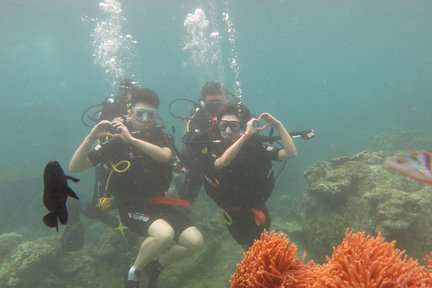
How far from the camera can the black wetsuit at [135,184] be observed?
5113mm

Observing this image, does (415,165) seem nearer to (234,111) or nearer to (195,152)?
(234,111)

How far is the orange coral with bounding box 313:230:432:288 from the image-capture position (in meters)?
2.07

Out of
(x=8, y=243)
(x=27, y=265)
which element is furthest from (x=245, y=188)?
(x=8, y=243)

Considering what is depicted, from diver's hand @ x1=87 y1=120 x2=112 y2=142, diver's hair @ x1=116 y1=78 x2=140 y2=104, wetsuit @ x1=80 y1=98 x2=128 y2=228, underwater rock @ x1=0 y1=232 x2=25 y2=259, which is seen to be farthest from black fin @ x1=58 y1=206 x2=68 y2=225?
underwater rock @ x1=0 y1=232 x2=25 y2=259

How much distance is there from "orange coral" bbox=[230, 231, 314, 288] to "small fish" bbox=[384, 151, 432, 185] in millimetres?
1162

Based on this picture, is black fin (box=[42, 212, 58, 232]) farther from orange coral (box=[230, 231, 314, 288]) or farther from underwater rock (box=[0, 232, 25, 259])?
underwater rock (box=[0, 232, 25, 259])

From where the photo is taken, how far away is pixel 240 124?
5113 millimetres

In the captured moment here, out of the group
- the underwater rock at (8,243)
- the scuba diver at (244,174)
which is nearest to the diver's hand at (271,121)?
the scuba diver at (244,174)

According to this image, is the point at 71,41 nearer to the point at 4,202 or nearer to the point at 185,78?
the point at 4,202

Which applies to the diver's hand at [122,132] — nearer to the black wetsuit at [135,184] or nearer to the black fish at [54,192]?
the black wetsuit at [135,184]

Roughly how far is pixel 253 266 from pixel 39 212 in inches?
629

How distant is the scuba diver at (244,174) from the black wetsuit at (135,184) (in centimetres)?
90

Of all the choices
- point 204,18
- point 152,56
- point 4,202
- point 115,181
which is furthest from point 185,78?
point 115,181

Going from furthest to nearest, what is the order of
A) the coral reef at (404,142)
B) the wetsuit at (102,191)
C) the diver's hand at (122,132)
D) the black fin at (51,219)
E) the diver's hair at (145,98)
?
the coral reef at (404,142) → the wetsuit at (102,191) → the diver's hair at (145,98) → the diver's hand at (122,132) → the black fin at (51,219)
